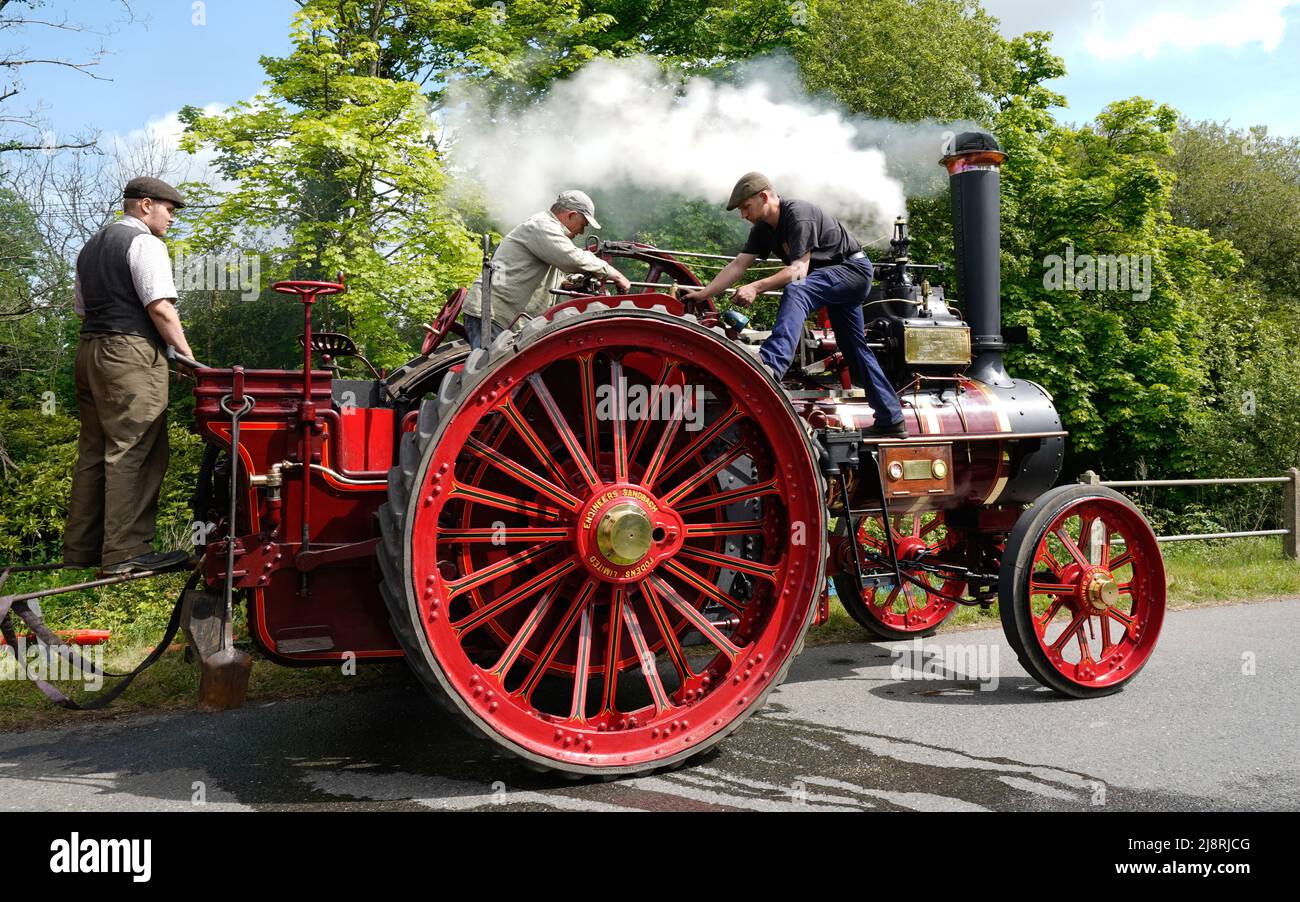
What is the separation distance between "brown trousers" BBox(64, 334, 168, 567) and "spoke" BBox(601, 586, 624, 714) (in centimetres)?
185

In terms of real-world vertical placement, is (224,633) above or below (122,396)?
below

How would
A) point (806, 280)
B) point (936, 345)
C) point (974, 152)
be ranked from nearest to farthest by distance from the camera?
point (806, 280)
point (936, 345)
point (974, 152)

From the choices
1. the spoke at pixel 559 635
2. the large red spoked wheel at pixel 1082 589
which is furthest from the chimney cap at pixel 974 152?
the spoke at pixel 559 635

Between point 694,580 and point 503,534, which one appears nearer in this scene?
point 503,534

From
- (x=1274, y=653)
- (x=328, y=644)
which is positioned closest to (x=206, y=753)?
(x=328, y=644)

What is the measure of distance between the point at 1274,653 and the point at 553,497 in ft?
16.6

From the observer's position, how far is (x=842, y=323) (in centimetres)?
527

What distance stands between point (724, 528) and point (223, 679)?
1.99m

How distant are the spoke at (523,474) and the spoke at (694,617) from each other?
471 millimetres

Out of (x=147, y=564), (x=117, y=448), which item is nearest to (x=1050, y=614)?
(x=147, y=564)

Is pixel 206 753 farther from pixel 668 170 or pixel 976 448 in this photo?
pixel 668 170

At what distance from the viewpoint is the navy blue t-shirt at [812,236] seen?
502cm

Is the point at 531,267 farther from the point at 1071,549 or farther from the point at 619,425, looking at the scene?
the point at 1071,549

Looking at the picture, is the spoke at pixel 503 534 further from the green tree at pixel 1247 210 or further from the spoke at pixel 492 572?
the green tree at pixel 1247 210
